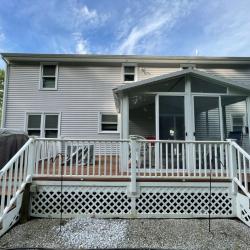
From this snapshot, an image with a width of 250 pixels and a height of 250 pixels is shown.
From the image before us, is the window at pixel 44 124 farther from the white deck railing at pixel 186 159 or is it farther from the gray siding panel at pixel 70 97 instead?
the white deck railing at pixel 186 159

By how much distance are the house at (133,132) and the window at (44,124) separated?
5 cm

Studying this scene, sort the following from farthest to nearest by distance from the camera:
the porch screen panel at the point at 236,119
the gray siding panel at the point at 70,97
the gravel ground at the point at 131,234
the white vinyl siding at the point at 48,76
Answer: the white vinyl siding at the point at 48,76 → the gray siding panel at the point at 70,97 → the porch screen panel at the point at 236,119 → the gravel ground at the point at 131,234

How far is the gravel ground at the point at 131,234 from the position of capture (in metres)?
3.35

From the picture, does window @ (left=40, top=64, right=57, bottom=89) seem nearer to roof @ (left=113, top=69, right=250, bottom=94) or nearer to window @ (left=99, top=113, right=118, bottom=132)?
window @ (left=99, top=113, right=118, bottom=132)

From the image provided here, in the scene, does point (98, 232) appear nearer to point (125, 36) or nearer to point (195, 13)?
point (195, 13)

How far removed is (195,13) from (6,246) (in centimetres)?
1402

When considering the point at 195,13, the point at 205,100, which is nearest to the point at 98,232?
the point at 205,100

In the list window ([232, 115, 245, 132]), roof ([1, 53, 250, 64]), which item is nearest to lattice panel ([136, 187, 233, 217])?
window ([232, 115, 245, 132])

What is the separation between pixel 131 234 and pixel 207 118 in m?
3.90

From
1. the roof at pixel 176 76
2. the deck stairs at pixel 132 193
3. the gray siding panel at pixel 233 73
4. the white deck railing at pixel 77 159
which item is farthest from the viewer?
the gray siding panel at pixel 233 73

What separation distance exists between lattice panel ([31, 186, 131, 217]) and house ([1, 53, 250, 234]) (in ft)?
0.07

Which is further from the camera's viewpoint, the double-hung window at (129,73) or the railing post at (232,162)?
the double-hung window at (129,73)

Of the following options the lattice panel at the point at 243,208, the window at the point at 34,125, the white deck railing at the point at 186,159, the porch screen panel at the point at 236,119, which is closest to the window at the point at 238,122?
the porch screen panel at the point at 236,119

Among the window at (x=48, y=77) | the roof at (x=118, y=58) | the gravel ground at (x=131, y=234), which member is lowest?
the gravel ground at (x=131, y=234)
